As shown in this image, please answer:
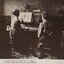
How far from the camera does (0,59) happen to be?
8.31 feet

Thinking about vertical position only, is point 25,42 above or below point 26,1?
below

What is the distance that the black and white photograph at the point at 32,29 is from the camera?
250cm

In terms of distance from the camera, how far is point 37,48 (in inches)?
99.9

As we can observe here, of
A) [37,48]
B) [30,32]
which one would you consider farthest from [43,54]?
[30,32]

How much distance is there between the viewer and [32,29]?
250 cm

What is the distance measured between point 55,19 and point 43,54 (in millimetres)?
335

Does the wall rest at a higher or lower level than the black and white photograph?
higher

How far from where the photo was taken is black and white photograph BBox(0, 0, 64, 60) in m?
2.50

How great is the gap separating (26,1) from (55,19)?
31cm

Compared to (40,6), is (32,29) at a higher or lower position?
lower

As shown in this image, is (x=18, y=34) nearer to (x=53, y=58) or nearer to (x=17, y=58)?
(x=17, y=58)

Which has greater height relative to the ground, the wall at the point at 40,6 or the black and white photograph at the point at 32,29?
the wall at the point at 40,6

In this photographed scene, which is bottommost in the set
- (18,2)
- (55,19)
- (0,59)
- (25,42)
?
(0,59)

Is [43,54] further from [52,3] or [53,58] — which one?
[52,3]
